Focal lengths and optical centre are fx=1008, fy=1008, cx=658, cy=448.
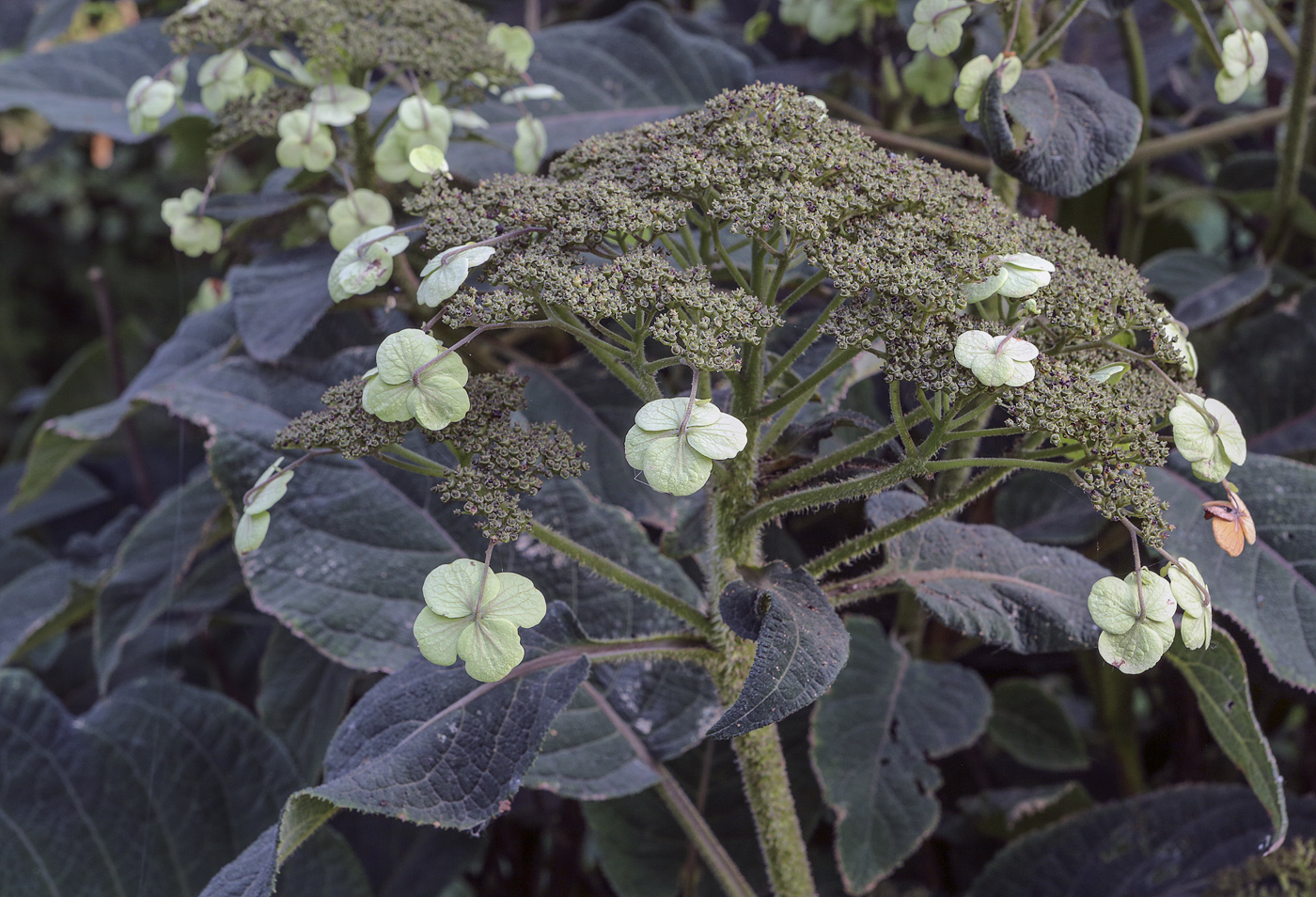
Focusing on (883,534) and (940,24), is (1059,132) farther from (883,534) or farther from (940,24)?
(883,534)

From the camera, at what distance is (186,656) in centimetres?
114

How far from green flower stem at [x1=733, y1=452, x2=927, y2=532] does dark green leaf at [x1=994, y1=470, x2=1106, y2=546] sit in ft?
1.29


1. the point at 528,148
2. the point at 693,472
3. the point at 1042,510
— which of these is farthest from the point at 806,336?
the point at 1042,510

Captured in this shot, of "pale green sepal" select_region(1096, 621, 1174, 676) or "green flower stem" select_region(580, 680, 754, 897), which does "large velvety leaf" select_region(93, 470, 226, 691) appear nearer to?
"green flower stem" select_region(580, 680, 754, 897)

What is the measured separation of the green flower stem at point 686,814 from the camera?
0.66 metres

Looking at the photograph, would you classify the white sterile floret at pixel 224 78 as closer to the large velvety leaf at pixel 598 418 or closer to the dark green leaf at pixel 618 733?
the large velvety leaf at pixel 598 418

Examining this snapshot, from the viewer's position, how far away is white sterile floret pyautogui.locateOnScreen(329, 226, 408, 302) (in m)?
0.54

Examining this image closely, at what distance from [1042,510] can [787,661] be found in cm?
54

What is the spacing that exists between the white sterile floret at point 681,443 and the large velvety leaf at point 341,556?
1.18 ft

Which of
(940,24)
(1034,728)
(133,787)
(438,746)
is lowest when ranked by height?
(133,787)

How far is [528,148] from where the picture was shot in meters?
0.76

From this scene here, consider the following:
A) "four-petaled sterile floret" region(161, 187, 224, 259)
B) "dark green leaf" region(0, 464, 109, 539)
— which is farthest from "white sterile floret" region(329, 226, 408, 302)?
"dark green leaf" region(0, 464, 109, 539)

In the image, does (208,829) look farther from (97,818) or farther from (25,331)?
(25,331)

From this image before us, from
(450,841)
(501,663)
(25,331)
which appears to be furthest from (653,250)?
(25,331)
